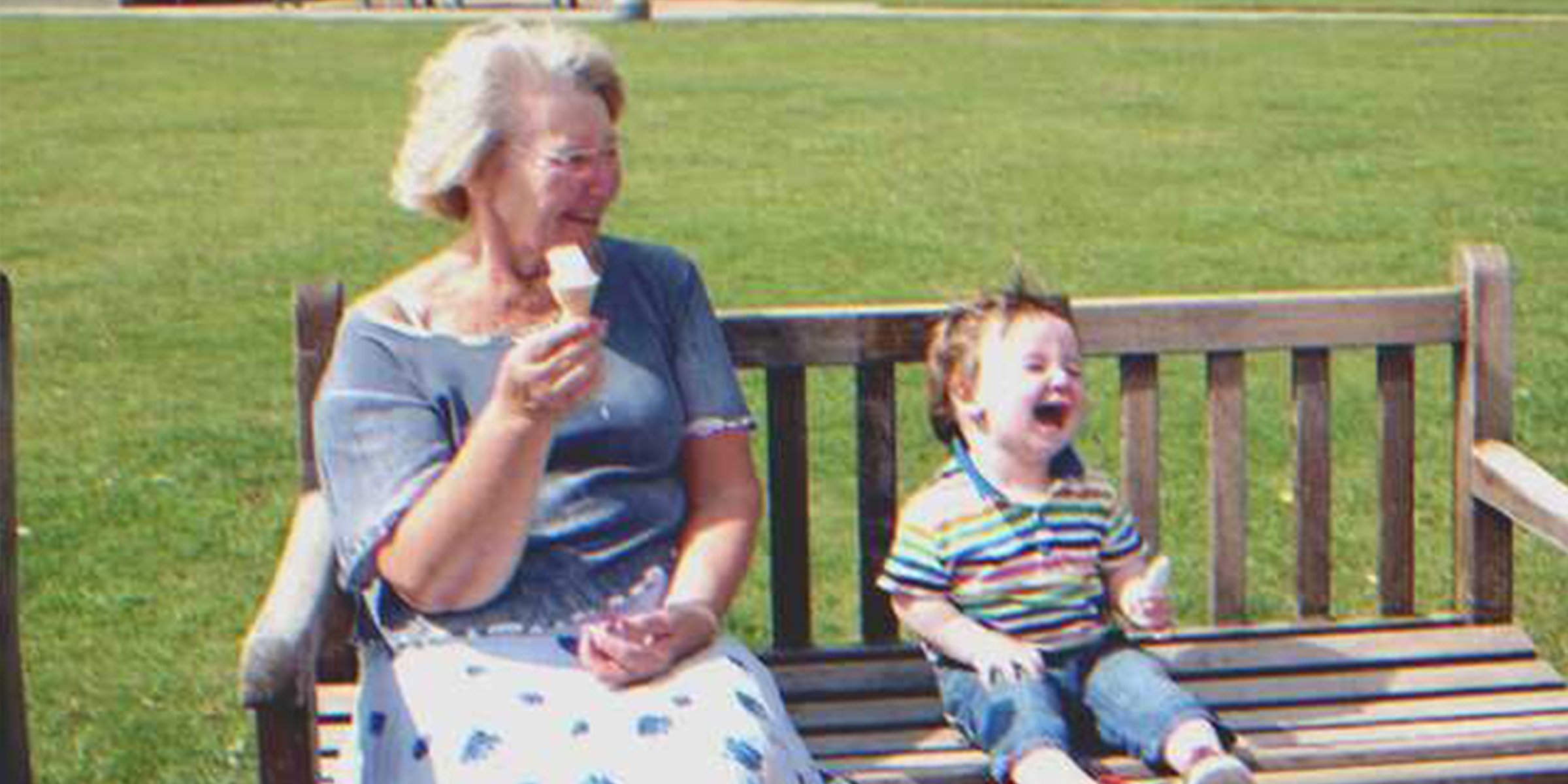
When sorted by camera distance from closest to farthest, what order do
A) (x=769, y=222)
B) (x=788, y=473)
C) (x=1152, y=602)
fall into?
(x=1152, y=602)
(x=788, y=473)
(x=769, y=222)

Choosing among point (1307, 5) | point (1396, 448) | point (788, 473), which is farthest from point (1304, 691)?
point (1307, 5)

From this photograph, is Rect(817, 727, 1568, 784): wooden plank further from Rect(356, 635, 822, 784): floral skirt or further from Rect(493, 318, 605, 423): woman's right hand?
Rect(493, 318, 605, 423): woman's right hand

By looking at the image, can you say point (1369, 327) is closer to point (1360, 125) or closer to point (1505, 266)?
point (1505, 266)

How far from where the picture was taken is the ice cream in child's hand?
3184mm

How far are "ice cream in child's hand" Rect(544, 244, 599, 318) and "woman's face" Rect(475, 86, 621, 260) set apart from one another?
309 mm

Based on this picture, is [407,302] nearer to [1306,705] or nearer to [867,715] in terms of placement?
[867,715]

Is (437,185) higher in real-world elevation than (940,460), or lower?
higher

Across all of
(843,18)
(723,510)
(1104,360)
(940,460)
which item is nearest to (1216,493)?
(723,510)

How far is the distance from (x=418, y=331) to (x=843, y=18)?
2515 centimetres

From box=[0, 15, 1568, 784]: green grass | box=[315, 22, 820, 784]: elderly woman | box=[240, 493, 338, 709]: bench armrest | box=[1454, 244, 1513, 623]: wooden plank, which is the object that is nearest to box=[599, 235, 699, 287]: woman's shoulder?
box=[315, 22, 820, 784]: elderly woman

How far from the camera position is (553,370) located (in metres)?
3.18

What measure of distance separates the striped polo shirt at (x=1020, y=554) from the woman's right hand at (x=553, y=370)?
893mm

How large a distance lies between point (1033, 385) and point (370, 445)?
42.3 inches

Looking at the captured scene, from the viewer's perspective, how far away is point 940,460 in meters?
7.50
